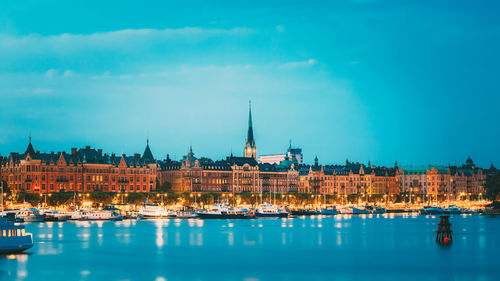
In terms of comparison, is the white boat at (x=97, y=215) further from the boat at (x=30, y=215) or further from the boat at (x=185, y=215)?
the boat at (x=185, y=215)

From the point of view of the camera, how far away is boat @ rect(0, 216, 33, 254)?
65.1 meters

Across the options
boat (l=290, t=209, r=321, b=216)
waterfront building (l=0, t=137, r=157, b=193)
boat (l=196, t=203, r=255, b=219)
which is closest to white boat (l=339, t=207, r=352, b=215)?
boat (l=290, t=209, r=321, b=216)

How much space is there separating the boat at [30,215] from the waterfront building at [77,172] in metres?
22.7

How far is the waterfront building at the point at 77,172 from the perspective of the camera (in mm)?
163375

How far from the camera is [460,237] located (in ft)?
319

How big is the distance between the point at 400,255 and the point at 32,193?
99482 millimetres

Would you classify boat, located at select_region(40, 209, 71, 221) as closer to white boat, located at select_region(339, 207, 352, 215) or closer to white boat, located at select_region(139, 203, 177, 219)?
white boat, located at select_region(139, 203, 177, 219)

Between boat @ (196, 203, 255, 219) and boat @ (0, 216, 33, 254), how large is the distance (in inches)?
3350

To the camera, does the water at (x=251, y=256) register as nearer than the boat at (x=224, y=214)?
Yes

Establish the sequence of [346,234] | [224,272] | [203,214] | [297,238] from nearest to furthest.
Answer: [224,272] → [297,238] → [346,234] → [203,214]

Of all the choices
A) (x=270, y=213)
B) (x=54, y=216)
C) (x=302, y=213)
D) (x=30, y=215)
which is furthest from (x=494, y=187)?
(x=30, y=215)

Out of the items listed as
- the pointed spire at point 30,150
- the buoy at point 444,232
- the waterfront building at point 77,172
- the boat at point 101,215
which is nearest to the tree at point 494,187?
the waterfront building at point 77,172

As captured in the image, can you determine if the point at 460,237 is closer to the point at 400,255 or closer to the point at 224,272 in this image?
the point at 400,255

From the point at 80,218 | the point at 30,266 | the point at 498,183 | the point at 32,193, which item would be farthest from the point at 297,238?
the point at 498,183
